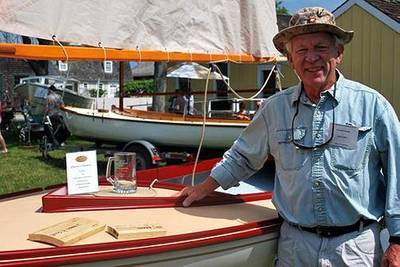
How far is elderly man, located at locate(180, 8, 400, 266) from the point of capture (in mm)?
2250

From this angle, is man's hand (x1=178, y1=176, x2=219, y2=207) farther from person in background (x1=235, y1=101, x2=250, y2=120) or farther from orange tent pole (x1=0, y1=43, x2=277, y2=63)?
person in background (x1=235, y1=101, x2=250, y2=120)

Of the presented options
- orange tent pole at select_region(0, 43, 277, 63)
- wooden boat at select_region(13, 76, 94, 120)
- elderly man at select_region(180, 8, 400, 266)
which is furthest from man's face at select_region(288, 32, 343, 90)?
wooden boat at select_region(13, 76, 94, 120)

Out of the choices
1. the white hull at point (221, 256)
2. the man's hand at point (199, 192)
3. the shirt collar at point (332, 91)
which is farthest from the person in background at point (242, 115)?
the shirt collar at point (332, 91)

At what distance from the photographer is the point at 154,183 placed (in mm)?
3395

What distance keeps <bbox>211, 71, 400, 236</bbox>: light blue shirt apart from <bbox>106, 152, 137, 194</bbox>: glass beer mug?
0.90 metres

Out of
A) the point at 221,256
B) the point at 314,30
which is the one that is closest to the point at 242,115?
the point at 221,256

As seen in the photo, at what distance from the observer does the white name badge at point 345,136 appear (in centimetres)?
225

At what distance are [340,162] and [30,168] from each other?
8590mm

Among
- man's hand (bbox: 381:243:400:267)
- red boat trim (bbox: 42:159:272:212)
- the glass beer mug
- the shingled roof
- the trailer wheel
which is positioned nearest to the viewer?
man's hand (bbox: 381:243:400:267)

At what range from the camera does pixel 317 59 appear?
229 cm

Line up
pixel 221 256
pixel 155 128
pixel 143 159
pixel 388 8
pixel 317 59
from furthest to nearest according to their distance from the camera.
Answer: pixel 388 8, pixel 155 128, pixel 143 159, pixel 221 256, pixel 317 59

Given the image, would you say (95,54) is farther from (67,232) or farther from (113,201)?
(67,232)

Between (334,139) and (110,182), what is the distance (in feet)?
4.56

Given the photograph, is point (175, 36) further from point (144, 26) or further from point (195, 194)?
point (195, 194)
